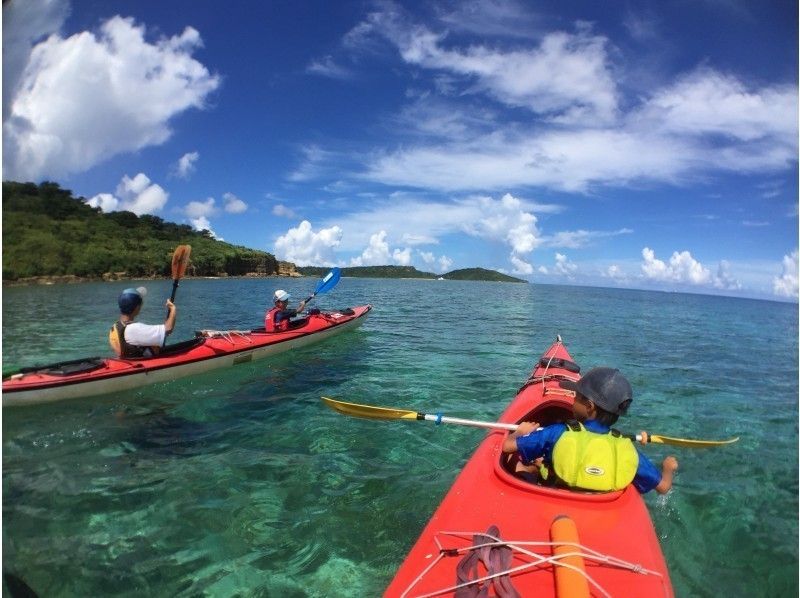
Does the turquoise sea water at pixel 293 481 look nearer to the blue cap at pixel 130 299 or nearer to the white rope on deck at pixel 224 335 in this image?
the white rope on deck at pixel 224 335

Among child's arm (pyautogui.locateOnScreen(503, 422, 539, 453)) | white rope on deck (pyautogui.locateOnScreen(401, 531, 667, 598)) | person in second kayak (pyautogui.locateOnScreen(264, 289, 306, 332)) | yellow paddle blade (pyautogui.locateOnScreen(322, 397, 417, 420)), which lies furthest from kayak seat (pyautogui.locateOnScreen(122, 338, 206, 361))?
white rope on deck (pyautogui.locateOnScreen(401, 531, 667, 598))

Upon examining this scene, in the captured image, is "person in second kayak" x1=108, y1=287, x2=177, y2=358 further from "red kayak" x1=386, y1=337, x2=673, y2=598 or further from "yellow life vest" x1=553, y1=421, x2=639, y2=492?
"yellow life vest" x1=553, y1=421, x2=639, y2=492

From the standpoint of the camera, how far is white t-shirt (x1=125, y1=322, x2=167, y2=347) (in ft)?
28.3

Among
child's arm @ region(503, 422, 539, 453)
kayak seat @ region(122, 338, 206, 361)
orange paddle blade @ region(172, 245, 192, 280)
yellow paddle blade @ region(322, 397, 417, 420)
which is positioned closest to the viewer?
child's arm @ region(503, 422, 539, 453)

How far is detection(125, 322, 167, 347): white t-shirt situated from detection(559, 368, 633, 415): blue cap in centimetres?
804

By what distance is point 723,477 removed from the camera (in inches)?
269

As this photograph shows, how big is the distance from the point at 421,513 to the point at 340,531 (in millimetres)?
1000

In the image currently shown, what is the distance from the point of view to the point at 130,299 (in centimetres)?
775

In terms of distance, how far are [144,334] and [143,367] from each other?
0.68 meters

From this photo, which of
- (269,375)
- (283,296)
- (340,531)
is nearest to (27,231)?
(340,531)

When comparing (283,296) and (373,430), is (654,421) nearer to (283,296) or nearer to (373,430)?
(373,430)

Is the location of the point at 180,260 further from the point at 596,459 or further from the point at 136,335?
the point at 596,459

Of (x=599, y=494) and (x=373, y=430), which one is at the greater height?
(x=599, y=494)

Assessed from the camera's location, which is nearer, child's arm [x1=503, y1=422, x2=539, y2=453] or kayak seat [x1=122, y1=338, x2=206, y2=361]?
child's arm [x1=503, y1=422, x2=539, y2=453]
